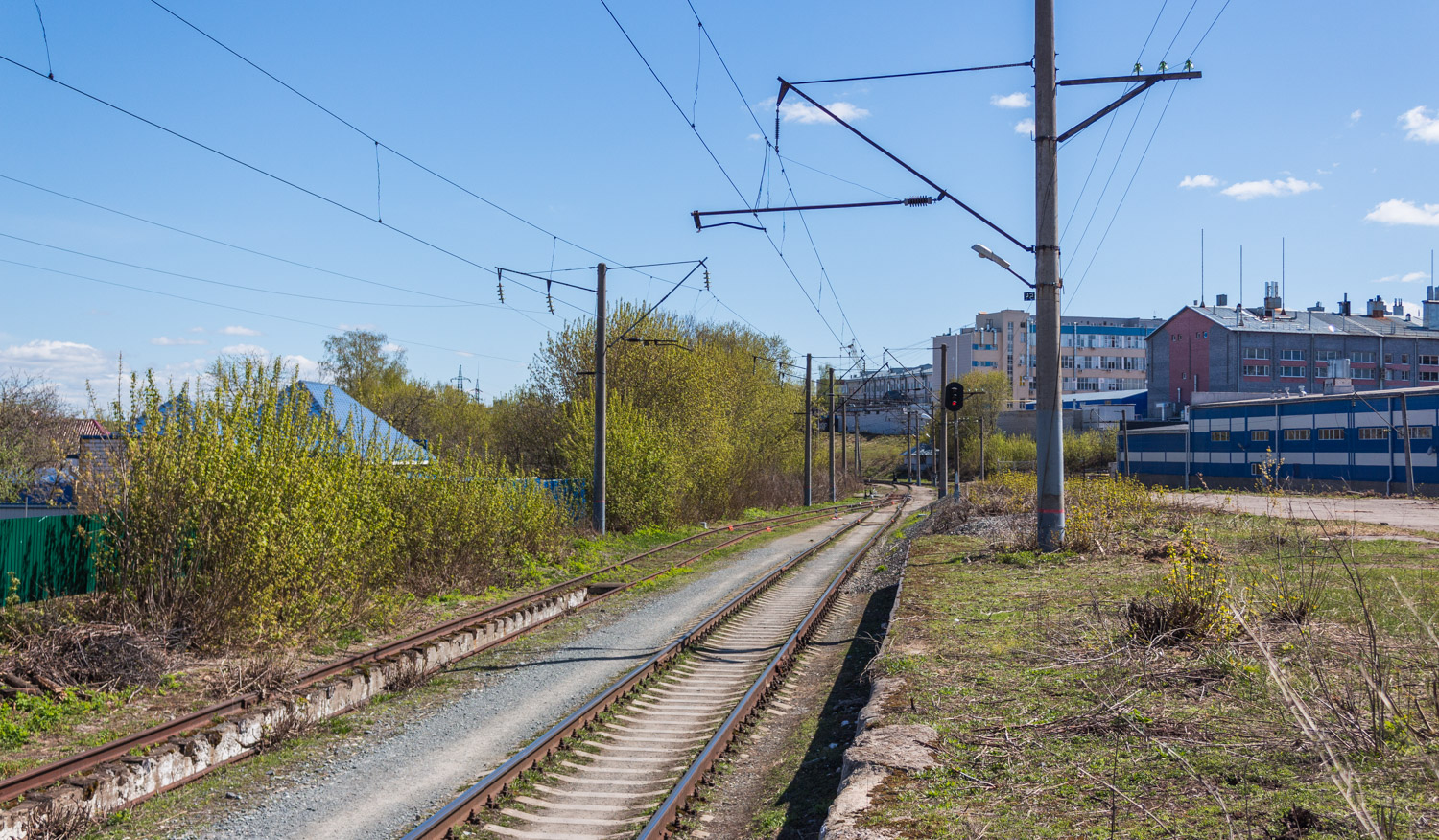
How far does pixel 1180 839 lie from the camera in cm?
472

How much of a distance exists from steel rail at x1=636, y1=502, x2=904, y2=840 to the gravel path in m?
1.70

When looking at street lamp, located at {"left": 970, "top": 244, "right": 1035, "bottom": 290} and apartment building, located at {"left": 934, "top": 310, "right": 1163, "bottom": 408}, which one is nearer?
street lamp, located at {"left": 970, "top": 244, "right": 1035, "bottom": 290}

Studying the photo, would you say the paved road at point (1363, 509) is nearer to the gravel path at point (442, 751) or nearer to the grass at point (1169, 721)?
the grass at point (1169, 721)

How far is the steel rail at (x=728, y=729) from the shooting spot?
6562mm

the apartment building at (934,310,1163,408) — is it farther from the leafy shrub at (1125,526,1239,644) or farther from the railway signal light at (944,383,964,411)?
the leafy shrub at (1125,526,1239,644)

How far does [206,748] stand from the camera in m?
7.88

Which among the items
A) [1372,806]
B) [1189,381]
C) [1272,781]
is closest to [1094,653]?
[1272,781]

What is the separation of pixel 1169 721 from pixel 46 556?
12.7m

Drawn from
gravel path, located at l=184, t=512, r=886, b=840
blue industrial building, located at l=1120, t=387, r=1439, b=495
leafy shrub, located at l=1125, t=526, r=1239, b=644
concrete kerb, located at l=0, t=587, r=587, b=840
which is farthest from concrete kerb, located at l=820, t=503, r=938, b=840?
blue industrial building, located at l=1120, t=387, r=1439, b=495

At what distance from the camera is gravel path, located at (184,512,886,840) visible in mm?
6754

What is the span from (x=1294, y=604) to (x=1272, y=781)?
4.42 m

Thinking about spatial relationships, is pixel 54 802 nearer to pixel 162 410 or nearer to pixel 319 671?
pixel 319 671

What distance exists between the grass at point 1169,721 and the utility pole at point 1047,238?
14.2 feet

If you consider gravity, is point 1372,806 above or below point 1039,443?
below
